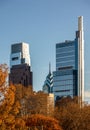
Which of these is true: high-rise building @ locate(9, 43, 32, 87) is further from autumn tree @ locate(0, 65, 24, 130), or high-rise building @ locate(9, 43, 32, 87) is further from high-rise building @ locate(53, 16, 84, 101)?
autumn tree @ locate(0, 65, 24, 130)

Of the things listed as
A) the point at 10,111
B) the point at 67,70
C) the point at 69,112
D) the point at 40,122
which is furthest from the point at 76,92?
the point at 10,111

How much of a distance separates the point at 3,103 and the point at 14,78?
14438 cm

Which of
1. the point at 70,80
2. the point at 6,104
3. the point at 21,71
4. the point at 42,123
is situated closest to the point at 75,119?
the point at 42,123

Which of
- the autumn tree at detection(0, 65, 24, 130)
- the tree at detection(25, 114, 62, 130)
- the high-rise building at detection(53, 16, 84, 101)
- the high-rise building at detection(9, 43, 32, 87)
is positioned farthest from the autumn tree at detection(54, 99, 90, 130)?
the high-rise building at detection(53, 16, 84, 101)

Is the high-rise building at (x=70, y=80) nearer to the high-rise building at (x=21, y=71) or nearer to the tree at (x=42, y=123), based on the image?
the high-rise building at (x=21, y=71)

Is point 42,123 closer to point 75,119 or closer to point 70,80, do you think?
point 75,119

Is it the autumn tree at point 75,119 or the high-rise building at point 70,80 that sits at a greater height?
the high-rise building at point 70,80

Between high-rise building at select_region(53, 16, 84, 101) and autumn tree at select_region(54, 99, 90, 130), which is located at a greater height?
high-rise building at select_region(53, 16, 84, 101)

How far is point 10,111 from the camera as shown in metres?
47.0

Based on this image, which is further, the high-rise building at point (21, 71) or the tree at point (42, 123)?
the high-rise building at point (21, 71)

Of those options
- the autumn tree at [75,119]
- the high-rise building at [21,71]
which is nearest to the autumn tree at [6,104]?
the autumn tree at [75,119]

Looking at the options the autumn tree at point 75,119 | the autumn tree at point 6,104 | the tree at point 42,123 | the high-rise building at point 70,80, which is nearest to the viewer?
the autumn tree at point 6,104

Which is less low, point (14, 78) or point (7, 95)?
point (14, 78)

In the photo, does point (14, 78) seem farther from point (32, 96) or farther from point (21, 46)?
point (32, 96)
